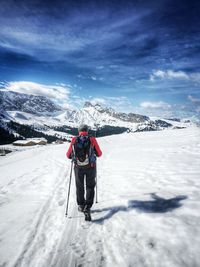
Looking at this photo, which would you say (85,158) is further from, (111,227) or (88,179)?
(111,227)

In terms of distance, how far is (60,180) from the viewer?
12.5m

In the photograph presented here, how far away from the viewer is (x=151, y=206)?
7.11m

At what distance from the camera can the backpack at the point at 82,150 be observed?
655 cm

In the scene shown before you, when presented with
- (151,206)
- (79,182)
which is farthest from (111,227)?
(151,206)

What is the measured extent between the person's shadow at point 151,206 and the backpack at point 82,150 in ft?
7.02

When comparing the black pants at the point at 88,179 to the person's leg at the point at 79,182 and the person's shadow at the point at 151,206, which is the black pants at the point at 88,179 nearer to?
the person's leg at the point at 79,182

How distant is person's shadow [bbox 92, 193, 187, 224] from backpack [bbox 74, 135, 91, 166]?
2.14 m

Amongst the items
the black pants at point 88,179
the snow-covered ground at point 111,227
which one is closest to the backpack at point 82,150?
the black pants at point 88,179

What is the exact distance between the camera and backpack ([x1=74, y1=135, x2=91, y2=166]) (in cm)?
655

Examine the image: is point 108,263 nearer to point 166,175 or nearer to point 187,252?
point 187,252

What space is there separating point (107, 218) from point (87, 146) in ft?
8.83

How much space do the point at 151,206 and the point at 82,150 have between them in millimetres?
3500

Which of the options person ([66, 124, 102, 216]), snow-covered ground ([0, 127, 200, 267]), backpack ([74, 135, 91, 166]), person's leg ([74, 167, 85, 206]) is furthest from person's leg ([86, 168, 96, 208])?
snow-covered ground ([0, 127, 200, 267])

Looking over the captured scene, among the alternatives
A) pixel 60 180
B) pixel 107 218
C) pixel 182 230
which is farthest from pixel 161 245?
pixel 60 180
